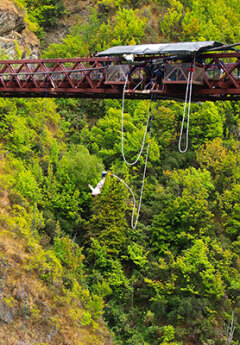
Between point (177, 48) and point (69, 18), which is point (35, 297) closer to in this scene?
point (177, 48)

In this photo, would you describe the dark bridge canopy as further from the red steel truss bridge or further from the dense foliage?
the dense foliage

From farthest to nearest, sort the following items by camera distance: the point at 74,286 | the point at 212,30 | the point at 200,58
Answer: the point at 212,30 → the point at 74,286 → the point at 200,58

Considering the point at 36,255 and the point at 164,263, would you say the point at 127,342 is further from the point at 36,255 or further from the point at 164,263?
the point at 36,255

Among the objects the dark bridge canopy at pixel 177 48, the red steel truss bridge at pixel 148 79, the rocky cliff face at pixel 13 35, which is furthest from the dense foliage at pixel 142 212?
the dark bridge canopy at pixel 177 48

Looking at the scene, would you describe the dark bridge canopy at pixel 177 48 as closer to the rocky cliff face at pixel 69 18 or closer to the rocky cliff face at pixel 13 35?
the rocky cliff face at pixel 13 35

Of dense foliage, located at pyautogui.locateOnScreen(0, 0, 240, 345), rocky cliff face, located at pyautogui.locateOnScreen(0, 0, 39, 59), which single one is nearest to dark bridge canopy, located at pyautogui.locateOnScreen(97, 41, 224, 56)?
dense foliage, located at pyautogui.locateOnScreen(0, 0, 240, 345)

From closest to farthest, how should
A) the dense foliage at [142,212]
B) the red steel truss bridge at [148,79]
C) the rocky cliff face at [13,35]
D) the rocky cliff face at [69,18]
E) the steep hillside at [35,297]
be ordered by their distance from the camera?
1. the red steel truss bridge at [148,79]
2. the steep hillside at [35,297]
3. the dense foliage at [142,212]
4. the rocky cliff face at [13,35]
5. the rocky cliff face at [69,18]

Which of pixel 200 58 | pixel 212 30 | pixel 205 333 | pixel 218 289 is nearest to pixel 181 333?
pixel 205 333
